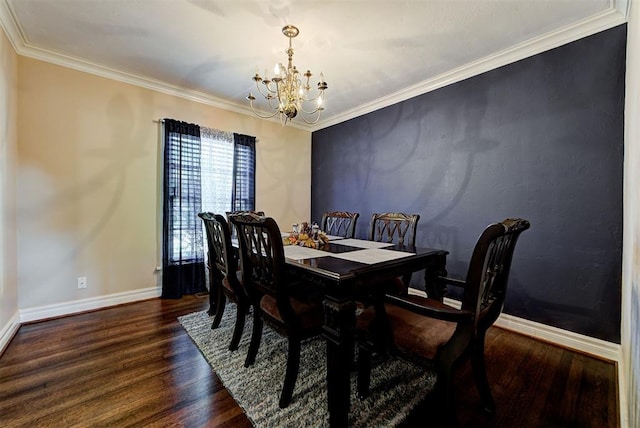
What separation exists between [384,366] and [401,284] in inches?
26.2

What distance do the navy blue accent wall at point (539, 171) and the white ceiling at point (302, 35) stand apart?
238 mm

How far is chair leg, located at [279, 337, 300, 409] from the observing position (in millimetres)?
1431

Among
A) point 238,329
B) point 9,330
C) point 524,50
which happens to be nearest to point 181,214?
point 9,330

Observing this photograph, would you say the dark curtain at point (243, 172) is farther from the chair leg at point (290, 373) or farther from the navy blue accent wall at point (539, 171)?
the chair leg at point (290, 373)

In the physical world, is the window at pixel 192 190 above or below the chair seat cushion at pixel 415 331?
above

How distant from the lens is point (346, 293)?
4.29 ft

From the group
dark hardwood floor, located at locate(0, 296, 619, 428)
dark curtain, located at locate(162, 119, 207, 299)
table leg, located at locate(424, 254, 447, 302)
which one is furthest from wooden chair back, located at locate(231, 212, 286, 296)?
dark curtain, located at locate(162, 119, 207, 299)

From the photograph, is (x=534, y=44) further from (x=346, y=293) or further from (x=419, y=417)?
(x=419, y=417)

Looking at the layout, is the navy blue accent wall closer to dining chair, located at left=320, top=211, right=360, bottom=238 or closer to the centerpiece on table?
dining chair, located at left=320, top=211, right=360, bottom=238

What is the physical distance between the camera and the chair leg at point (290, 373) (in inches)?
56.3

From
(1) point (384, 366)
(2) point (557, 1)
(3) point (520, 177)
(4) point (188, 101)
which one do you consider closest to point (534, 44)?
(2) point (557, 1)

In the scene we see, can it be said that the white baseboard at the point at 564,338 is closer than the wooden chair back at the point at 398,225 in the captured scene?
Yes

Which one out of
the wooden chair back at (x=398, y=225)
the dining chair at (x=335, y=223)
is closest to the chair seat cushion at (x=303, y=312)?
the wooden chair back at (x=398, y=225)

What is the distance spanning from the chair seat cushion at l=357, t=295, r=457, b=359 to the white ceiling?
209 cm
